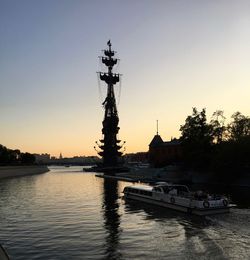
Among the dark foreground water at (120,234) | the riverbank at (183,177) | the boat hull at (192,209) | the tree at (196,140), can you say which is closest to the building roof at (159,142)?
the riverbank at (183,177)

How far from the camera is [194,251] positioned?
28.8 meters

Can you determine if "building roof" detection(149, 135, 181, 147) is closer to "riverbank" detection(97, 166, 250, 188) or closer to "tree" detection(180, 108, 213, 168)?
"riverbank" detection(97, 166, 250, 188)

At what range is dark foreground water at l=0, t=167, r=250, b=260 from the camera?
28.9m

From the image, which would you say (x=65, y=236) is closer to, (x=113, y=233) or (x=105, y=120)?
(x=113, y=233)

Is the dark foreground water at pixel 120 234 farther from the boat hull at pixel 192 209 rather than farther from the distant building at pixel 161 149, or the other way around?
the distant building at pixel 161 149

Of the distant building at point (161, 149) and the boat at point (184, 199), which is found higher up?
the distant building at point (161, 149)

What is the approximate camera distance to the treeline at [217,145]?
9556cm

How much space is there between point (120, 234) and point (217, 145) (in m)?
81.7

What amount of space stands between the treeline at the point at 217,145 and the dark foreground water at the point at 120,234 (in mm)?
42554

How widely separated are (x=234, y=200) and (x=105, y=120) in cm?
13723

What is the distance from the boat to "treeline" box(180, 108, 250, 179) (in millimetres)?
39791

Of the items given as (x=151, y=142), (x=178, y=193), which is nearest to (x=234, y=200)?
(x=178, y=193)

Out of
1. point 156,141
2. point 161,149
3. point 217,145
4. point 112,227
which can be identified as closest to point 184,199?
point 112,227

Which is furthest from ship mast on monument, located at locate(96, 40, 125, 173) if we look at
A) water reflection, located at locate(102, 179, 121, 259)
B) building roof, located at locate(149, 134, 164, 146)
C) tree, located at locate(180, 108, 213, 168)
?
water reflection, located at locate(102, 179, 121, 259)
